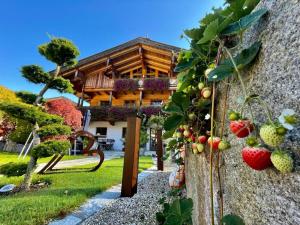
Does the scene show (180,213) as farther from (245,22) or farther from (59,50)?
(59,50)

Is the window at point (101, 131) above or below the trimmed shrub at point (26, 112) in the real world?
above

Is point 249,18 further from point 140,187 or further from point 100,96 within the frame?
point 100,96

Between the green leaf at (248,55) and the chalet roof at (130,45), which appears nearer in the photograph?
the green leaf at (248,55)

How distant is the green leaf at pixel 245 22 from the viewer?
528 mm

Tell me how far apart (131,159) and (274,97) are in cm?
259

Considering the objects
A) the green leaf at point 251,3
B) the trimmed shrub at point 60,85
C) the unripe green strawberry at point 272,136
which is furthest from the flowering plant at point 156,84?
the unripe green strawberry at point 272,136

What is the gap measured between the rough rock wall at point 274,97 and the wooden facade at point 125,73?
48.7 feet

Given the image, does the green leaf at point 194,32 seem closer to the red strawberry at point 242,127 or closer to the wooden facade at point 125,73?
the red strawberry at point 242,127

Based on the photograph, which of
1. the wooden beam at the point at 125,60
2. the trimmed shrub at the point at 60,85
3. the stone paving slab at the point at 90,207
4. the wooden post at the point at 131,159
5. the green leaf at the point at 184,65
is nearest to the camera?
the green leaf at the point at 184,65

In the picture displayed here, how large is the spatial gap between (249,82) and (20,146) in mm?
15205

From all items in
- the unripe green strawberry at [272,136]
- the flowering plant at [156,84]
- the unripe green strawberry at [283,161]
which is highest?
the flowering plant at [156,84]

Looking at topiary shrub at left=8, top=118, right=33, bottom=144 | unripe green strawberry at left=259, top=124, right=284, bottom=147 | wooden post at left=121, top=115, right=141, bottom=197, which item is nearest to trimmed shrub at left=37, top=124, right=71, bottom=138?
wooden post at left=121, top=115, right=141, bottom=197

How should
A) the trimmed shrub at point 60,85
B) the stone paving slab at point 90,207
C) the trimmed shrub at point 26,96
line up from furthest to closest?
the trimmed shrub at point 60,85, the trimmed shrub at point 26,96, the stone paving slab at point 90,207

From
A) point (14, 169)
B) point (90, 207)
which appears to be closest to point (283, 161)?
point (90, 207)
